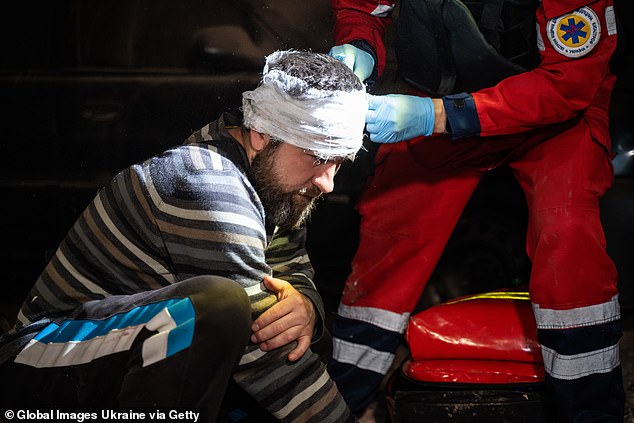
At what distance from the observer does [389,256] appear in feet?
8.18

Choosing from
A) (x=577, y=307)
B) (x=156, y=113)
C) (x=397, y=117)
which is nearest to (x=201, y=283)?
(x=397, y=117)

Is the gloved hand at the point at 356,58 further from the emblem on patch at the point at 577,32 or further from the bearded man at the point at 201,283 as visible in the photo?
the emblem on patch at the point at 577,32

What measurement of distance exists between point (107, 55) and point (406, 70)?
115 cm

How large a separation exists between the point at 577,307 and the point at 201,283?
1.12 metres

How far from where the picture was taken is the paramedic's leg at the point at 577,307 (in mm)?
2127

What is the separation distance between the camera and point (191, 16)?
2.78m

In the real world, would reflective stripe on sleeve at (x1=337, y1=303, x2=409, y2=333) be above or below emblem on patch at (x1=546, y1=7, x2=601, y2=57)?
below

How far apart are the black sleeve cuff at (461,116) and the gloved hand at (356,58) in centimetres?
29

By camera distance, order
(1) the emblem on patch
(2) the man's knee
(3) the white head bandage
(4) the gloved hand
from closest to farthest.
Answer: (2) the man's knee, (3) the white head bandage, (1) the emblem on patch, (4) the gloved hand

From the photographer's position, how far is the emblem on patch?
2.09 metres

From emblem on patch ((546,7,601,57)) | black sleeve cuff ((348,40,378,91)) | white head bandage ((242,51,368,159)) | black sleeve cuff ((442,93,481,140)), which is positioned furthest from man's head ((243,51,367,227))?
emblem on patch ((546,7,601,57))

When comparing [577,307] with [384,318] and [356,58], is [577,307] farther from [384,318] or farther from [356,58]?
[356,58]

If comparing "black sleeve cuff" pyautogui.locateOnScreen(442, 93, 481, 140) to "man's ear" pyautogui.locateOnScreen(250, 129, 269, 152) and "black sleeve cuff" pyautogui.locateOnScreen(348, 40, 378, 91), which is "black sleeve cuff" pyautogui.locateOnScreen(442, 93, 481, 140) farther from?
"man's ear" pyautogui.locateOnScreen(250, 129, 269, 152)

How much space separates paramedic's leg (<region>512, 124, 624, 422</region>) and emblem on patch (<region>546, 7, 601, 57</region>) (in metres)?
0.37
